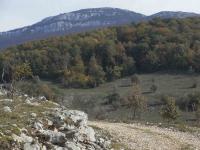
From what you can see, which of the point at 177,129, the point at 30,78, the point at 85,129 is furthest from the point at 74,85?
the point at 85,129

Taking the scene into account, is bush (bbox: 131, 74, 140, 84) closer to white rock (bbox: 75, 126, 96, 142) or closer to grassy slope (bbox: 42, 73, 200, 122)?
grassy slope (bbox: 42, 73, 200, 122)

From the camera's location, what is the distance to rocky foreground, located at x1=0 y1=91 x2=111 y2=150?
26.0 metres

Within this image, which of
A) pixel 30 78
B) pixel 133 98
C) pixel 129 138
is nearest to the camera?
pixel 129 138

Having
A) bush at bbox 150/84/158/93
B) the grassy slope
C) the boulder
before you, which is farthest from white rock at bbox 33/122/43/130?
bush at bbox 150/84/158/93

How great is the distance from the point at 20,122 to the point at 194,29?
556 feet

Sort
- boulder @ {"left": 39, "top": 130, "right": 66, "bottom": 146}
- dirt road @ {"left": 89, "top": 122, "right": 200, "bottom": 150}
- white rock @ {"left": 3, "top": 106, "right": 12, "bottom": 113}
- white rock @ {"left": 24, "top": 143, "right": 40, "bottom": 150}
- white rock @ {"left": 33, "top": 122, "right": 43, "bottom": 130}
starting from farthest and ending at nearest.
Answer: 1. dirt road @ {"left": 89, "top": 122, "right": 200, "bottom": 150}
2. white rock @ {"left": 3, "top": 106, "right": 12, "bottom": 113}
3. white rock @ {"left": 33, "top": 122, "right": 43, "bottom": 130}
4. boulder @ {"left": 39, "top": 130, "right": 66, "bottom": 146}
5. white rock @ {"left": 24, "top": 143, "right": 40, "bottom": 150}

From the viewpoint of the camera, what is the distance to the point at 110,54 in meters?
Result: 183

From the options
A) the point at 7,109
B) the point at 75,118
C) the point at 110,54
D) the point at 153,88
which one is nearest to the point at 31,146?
the point at 7,109

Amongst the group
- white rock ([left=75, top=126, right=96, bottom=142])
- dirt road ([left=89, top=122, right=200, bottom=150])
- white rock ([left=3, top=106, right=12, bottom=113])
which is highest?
white rock ([left=3, top=106, right=12, bottom=113])

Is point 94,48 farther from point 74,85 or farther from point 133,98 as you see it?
point 133,98

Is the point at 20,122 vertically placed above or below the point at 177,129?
above

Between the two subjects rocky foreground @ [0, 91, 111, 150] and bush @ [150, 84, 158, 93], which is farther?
bush @ [150, 84, 158, 93]

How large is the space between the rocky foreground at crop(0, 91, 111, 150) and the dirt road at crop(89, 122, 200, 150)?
4.45 meters

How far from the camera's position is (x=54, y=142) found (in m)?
28.1
